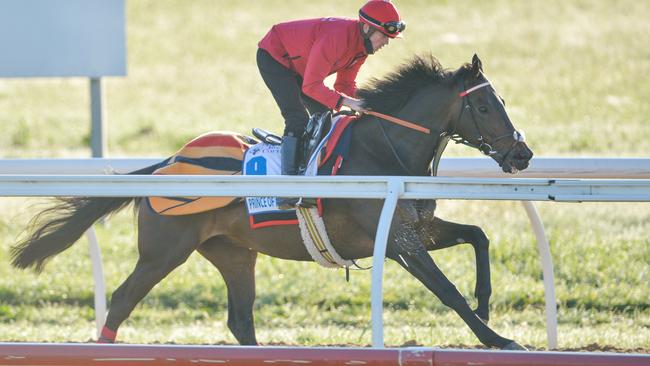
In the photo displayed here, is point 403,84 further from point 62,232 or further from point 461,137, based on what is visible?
point 62,232

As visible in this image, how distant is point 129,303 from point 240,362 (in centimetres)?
219

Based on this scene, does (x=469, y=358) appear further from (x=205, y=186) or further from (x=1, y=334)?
(x=1, y=334)

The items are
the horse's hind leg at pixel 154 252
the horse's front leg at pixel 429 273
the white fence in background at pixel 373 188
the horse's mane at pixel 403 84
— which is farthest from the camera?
the horse's hind leg at pixel 154 252

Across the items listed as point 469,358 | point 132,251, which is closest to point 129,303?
point 469,358

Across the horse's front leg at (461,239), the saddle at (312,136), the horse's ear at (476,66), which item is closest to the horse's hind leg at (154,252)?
the saddle at (312,136)

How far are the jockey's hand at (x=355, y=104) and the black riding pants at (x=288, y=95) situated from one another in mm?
245

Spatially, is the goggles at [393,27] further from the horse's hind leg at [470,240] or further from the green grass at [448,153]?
the green grass at [448,153]

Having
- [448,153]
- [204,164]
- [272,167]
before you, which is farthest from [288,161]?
[448,153]

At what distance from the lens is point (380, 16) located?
5.07 meters

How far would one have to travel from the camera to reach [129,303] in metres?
5.46

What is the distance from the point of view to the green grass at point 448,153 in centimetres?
689

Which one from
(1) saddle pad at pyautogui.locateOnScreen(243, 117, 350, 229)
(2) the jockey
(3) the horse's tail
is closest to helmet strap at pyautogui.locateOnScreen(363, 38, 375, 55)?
(2) the jockey

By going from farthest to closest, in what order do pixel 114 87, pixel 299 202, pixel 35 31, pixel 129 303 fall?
pixel 114 87, pixel 35 31, pixel 129 303, pixel 299 202

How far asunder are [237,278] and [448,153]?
698cm
